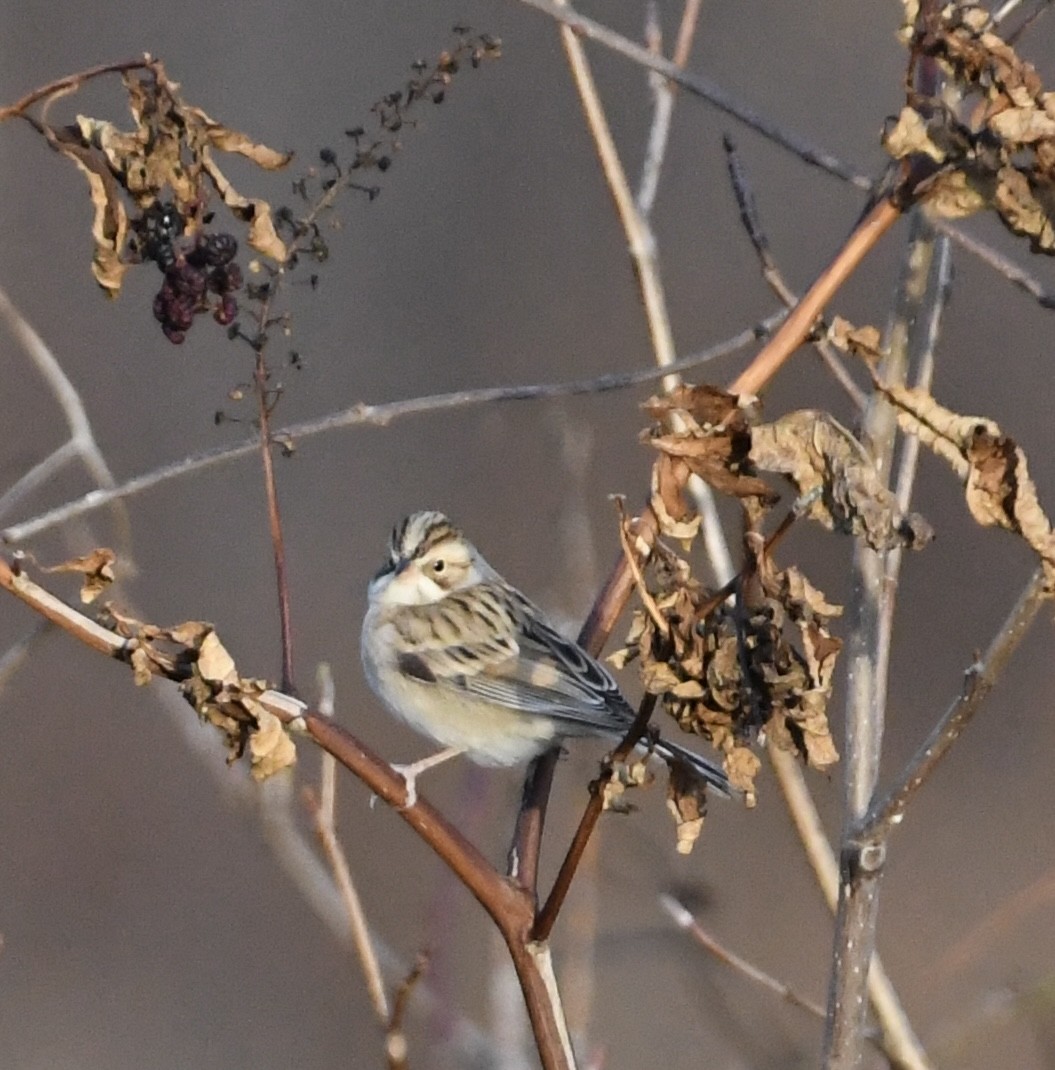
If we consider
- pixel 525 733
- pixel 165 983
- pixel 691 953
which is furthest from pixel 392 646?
pixel 165 983

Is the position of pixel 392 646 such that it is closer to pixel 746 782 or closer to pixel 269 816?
pixel 269 816

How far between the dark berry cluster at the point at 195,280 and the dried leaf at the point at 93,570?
0.36 meters

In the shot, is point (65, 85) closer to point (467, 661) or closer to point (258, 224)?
point (258, 224)

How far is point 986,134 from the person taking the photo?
200 centimetres

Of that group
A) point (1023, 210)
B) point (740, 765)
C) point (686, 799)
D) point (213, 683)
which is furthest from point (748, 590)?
point (213, 683)

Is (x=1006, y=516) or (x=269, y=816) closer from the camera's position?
(x=1006, y=516)

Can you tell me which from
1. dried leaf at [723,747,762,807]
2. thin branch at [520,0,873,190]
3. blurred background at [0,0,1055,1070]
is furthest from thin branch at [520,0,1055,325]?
blurred background at [0,0,1055,1070]

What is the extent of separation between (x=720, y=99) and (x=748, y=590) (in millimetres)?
737

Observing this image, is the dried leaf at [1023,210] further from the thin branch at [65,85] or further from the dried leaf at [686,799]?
the thin branch at [65,85]

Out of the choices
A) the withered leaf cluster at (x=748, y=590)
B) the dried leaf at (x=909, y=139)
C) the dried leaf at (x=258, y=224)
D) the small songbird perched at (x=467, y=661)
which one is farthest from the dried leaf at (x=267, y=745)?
the small songbird perched at (x=467, y=661)

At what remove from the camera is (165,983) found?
925 centimetres

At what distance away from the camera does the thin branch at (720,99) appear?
233cm

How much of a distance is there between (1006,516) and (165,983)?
799cm

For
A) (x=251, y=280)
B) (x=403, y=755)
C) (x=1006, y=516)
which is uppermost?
(x=403, y=755)
